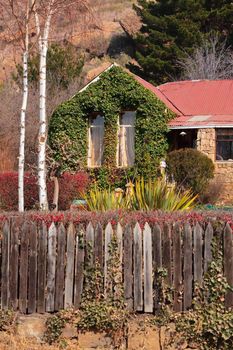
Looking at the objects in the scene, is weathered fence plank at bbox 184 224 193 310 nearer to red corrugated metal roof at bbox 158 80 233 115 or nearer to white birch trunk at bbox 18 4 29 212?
white birch trunk at bbox 18 4 29 212

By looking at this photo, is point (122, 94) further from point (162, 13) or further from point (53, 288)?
point (162, 13)

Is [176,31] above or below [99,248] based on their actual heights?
above

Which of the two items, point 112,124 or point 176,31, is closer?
point 112,124

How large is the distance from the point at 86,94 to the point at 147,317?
1758cm

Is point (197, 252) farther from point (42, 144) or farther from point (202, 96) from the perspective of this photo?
point (202, 96)

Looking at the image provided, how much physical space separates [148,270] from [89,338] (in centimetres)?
110

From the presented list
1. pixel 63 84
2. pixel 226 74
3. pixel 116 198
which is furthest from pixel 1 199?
pixel 226 74

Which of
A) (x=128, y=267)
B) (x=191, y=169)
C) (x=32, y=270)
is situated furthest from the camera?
(x=191, y=169)

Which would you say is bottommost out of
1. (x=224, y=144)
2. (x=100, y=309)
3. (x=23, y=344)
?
(x=23, y=344)

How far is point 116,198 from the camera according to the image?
1036cm

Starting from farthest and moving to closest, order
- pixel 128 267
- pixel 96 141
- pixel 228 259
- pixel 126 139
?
1. pixel 96 141
2. pixel 126 139
3. pixel 128 267
4. pixel 228 259

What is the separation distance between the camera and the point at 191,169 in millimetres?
21875

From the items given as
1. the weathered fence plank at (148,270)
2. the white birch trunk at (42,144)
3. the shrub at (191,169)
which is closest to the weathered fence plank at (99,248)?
the weathered fence plank at (148,270)

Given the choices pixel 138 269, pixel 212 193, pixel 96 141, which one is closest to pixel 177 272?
pixel 138 269
